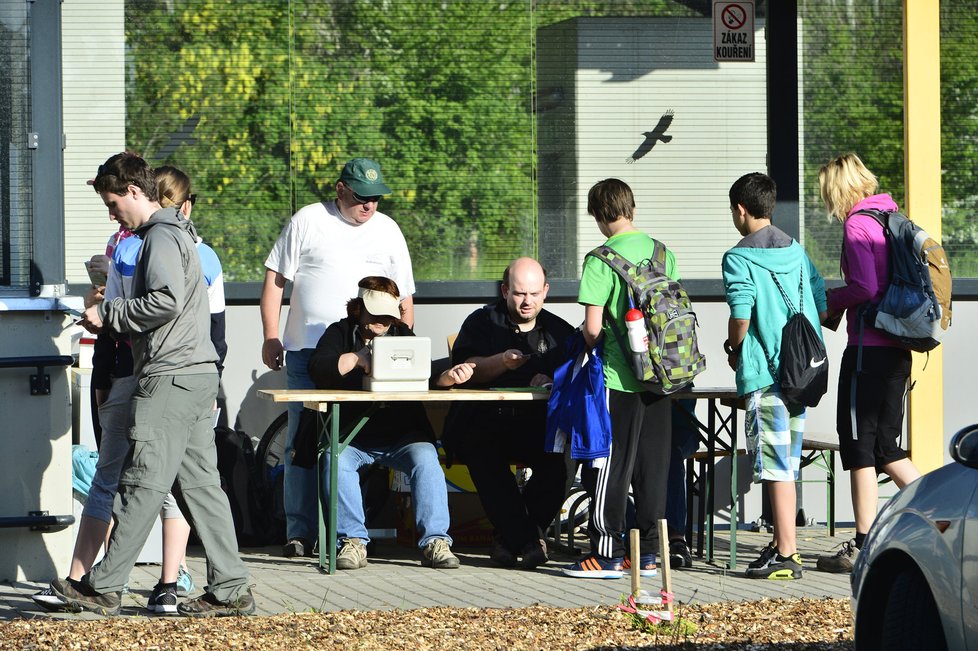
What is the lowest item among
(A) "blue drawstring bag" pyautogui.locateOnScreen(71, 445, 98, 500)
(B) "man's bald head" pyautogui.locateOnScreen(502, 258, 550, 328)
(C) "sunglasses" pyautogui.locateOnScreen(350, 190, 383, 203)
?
(A) "blue drawstring bag" pyautogui.locateOnScreen(71, 445, 98, 500)

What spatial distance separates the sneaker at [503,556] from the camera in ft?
25.4

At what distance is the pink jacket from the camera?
7.45 m

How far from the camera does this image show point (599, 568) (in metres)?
7.39

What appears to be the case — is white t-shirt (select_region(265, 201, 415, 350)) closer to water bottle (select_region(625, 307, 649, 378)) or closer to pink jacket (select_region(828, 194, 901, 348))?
water bottle (select_region(625, 307, 649, 378))

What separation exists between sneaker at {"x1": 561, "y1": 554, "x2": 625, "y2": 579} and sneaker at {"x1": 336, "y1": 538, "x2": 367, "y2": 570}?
1097mm

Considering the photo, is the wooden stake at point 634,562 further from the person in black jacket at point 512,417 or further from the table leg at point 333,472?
the table leg at point 333,472

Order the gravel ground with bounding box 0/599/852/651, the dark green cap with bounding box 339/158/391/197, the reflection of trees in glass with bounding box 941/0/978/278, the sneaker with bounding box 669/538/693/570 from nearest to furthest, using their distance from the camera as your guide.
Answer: the gravel ground with bounding box 0/599/852/651 → the sneaker with bounding box 669/538/693/570 → the dark green cap with bounding box 339/158/391/197 → the reflection of trees in glass with bounding box 941/0/978/278

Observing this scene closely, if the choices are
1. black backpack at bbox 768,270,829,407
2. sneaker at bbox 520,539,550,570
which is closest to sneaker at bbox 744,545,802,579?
black backpack at bbox 768,270,829,407

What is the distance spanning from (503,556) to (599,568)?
60 cm

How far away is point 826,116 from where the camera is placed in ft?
32.5

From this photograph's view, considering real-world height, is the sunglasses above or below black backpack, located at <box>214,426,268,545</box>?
above

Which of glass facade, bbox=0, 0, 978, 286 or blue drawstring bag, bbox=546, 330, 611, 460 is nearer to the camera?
blue drawstring bag, bbox=546, 330, 611, 460

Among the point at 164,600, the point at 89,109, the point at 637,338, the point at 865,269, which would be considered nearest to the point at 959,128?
the point at 865,269

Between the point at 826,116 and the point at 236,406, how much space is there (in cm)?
429
